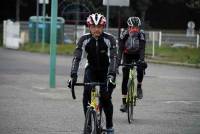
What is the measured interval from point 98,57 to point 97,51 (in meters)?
0.09

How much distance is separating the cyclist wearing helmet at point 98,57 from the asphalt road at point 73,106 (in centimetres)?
94

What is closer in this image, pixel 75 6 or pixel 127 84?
pixel 127 84

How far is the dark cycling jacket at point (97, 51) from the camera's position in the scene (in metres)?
10.3

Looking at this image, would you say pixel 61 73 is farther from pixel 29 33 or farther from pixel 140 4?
pixel 140 4

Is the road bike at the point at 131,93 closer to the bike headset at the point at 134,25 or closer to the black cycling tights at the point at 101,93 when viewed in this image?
the bike headset at the point at 134,25

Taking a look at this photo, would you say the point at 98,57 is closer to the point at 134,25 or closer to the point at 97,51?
the point at 97,51

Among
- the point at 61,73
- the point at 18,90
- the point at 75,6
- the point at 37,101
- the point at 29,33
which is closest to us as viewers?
the point at 37,101

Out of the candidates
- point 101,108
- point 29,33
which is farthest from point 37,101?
point 29,33

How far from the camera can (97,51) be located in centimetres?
1032

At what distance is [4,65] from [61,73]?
153 inches

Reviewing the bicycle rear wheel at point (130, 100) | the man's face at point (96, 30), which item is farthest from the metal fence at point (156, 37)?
the man's face at point (96, 30)

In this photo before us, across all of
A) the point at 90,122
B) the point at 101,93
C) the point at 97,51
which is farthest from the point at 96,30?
the point at 90,122

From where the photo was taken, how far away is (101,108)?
34.7 feet

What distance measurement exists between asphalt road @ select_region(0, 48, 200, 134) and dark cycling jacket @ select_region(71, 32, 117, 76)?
1.00m
